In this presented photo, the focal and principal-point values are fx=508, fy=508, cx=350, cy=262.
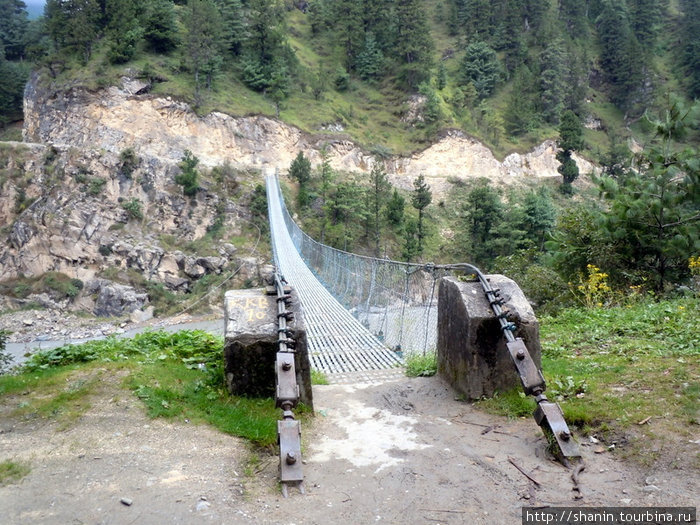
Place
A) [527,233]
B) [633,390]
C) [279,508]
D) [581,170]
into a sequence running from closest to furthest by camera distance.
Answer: [279,508], [633,390], [527,233], [581,170]

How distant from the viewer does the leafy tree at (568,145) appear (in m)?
25.6

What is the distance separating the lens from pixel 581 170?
2761cm

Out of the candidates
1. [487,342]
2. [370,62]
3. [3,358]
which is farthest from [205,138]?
[487,342]

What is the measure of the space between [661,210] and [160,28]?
927 inches

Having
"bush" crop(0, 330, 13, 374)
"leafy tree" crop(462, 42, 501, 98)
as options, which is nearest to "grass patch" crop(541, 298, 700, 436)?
"bush" crop(0, 330, 13, 374)

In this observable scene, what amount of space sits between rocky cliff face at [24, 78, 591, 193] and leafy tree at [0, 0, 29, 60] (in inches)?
535

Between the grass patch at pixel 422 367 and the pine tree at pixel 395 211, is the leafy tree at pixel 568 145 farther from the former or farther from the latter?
the grass patch at pixel 422 367

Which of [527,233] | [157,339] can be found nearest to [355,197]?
[527,233]

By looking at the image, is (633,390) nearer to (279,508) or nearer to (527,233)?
(279,508)

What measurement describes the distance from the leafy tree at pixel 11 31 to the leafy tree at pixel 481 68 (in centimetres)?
2786

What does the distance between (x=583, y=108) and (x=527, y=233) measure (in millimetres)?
18112

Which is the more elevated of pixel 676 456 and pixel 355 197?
A: pixel 355 197

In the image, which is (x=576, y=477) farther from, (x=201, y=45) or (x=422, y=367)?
(x=201, y=45)

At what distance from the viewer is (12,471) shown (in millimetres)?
1686
